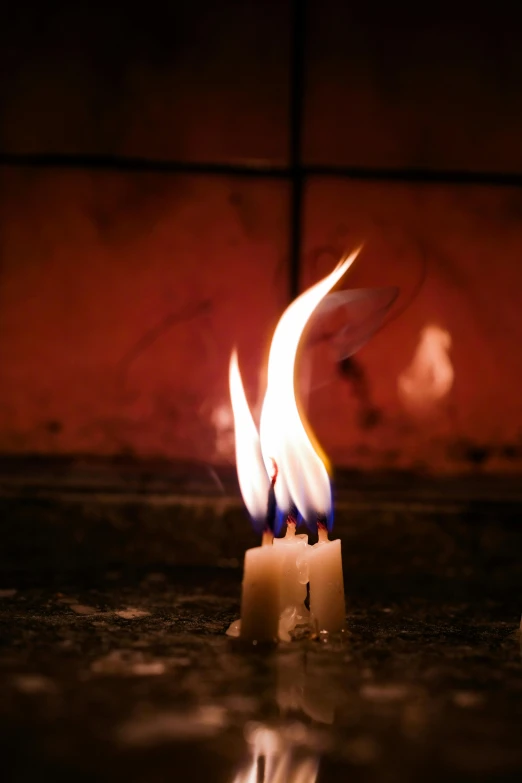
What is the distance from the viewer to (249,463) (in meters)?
0.66

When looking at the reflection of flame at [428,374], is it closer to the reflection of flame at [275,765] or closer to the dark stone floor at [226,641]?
the dark stone floor at [226,641]

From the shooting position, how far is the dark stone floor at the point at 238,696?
404 mm

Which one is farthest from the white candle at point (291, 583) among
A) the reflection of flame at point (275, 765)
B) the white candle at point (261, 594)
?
the reflection of flame at point (275, 765)

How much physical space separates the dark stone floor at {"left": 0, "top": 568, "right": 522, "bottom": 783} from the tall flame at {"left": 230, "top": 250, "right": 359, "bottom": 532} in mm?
116

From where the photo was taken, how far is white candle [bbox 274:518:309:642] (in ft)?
1.96

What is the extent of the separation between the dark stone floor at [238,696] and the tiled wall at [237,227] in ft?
1.49

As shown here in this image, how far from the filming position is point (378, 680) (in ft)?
1.73

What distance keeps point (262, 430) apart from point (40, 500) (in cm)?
49

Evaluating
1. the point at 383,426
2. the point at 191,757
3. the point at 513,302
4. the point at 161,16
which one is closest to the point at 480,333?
the point at 513,302

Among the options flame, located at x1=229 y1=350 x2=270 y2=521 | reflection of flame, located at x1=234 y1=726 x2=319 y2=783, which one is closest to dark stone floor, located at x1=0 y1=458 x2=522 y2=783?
reflection of flame, located at x1=234 y1=726 x2=319 y2=783

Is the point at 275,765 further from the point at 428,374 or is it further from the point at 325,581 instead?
the point at 428,374

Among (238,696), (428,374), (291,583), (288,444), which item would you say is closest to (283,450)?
(288,444)

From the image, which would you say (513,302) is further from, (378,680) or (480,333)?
(378,680)

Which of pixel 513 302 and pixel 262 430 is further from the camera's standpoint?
pixel 513 302
